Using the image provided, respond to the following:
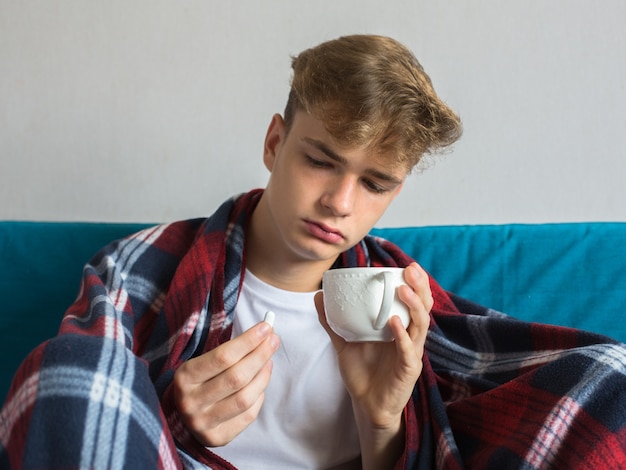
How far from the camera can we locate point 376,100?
37.0 inches

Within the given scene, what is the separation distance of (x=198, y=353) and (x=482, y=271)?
22.3 inches

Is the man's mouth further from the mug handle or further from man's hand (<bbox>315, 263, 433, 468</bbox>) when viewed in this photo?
the mug handle

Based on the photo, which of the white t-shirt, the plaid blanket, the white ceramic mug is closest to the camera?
the plaid blanket

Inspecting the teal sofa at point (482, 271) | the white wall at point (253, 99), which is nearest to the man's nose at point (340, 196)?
the teal sofa at point (482, 271)

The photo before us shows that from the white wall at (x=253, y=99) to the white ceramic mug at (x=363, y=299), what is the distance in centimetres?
69

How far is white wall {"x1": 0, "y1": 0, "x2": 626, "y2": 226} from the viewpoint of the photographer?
1393 mm

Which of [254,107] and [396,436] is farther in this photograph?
[254,107]

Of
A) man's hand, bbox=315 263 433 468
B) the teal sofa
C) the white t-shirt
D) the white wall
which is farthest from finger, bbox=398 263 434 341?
the white wall

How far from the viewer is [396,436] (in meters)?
0.98

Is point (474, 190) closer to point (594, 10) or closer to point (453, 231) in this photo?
point (453, 231)

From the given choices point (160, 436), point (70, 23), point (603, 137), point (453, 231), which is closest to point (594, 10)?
point (603, 137)

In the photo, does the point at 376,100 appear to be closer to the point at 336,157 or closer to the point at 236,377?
the point at 336,157

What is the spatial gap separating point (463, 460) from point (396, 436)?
0.34 feet

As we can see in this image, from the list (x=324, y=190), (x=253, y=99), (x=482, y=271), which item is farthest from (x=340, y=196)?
(x=253, y=99)
